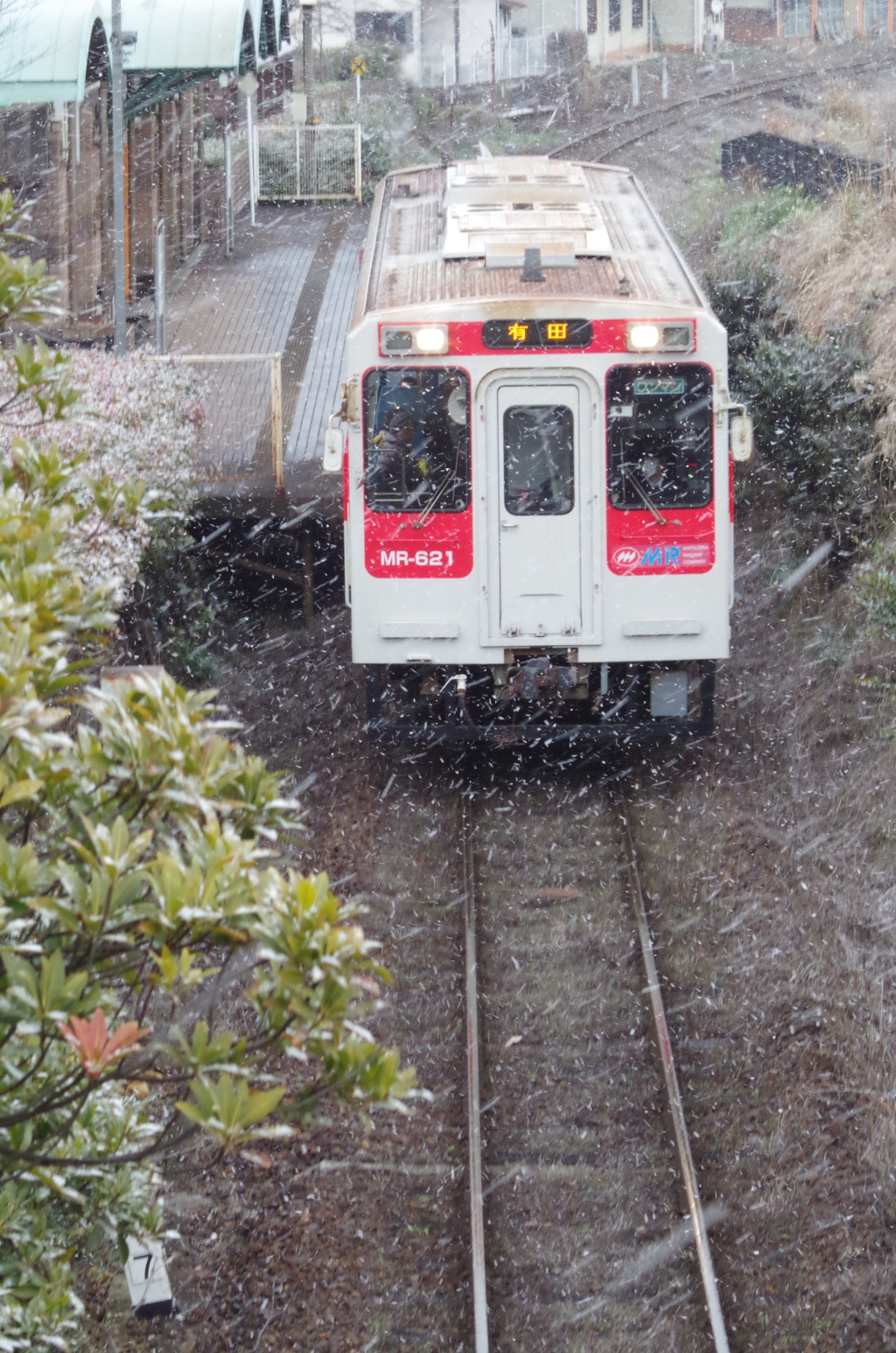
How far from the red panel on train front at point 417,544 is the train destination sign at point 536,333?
Result: 43.5 inches

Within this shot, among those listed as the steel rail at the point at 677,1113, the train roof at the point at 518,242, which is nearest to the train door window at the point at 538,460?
the train roof at the point at 518,242

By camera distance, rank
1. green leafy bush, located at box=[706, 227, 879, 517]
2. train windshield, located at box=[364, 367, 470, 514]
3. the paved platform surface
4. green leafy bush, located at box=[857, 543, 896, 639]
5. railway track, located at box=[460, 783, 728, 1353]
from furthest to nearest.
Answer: the paved platform surface < green leafy bush, located at box=[706, 227, 879, 517] < green leafy bush, located at box=[857, 543, 896, 639] < train windshield, located at box=[364, 367, 470, 514] < railway track, located at box=[460, 783, 728, 1353]

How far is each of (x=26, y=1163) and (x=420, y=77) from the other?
3617 cm

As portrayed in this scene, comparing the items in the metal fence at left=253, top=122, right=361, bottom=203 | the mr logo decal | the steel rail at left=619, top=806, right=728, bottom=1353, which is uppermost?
the metal fence at left=253, top=122, right=361, bottom=203

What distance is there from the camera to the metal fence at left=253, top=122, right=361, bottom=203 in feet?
81.7

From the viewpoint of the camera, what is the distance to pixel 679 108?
30.3 meters

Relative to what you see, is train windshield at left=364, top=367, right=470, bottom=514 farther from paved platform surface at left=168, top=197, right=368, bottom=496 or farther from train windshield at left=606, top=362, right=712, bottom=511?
paved platform surface at left=168, top=197, right=368, bottom=496

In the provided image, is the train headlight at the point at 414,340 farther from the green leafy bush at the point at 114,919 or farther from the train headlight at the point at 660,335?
the green leafy bush at the point at 114,919

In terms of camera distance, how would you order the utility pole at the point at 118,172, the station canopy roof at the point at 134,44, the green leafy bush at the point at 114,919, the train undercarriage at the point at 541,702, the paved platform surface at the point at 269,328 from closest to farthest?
1. the green leafy bush at the point at 114,919
2. the train undercarriage at the point at 541,702
3. the utility pole at the point at 118,172
4. the station canopy roof at the point at 134,44
5. the paved platform surface at the point at 269,328

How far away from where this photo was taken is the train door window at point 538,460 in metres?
9.23

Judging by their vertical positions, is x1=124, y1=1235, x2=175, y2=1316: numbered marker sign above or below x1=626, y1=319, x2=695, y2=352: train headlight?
below

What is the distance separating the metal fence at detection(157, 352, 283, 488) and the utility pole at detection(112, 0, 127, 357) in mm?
542

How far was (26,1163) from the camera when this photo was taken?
3.15m

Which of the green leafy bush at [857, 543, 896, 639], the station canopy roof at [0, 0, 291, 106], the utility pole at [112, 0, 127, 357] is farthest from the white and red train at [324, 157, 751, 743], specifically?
the station canopy roof at [0, 0, 291, 106]
